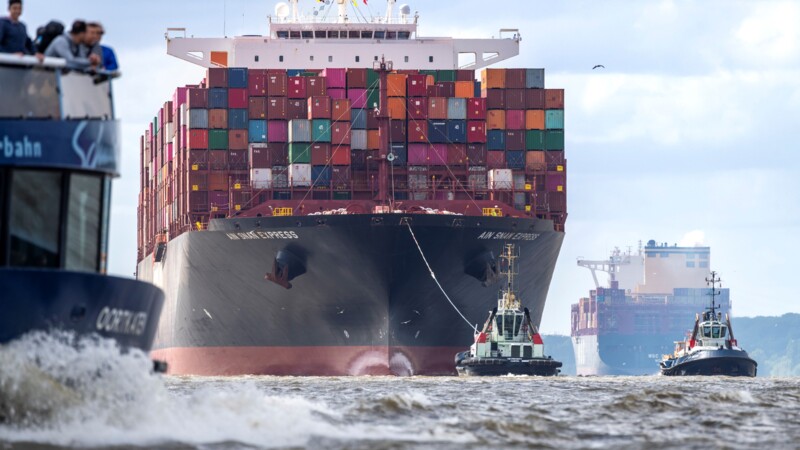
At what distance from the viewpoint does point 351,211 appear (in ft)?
191

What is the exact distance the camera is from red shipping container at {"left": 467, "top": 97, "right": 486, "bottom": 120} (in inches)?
2458

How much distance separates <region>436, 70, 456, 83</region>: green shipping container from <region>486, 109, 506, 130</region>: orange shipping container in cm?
348

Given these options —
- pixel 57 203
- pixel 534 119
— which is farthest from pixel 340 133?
pixel 57 203

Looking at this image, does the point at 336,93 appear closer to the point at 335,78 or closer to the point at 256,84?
the point at 335,78

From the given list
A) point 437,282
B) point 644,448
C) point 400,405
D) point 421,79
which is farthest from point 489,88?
point 644,448

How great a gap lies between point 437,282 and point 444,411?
30710 millimetres

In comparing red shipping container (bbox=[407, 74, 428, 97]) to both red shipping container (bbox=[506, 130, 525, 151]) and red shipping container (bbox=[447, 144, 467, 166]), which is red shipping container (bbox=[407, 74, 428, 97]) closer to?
red shipping container (bbox=[447, 144, 467, 166])

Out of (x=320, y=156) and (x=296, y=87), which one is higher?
(x=296, y=87)

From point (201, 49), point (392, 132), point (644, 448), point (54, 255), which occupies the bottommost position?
point (644, 448)

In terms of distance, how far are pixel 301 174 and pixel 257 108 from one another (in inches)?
156

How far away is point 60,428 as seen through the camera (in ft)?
62.2

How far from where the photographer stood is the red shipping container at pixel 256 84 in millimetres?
63062

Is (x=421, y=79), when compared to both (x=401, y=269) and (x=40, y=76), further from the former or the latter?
(x=40, y=76)

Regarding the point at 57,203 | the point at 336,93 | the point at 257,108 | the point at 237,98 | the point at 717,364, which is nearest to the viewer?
the point at 57,203
